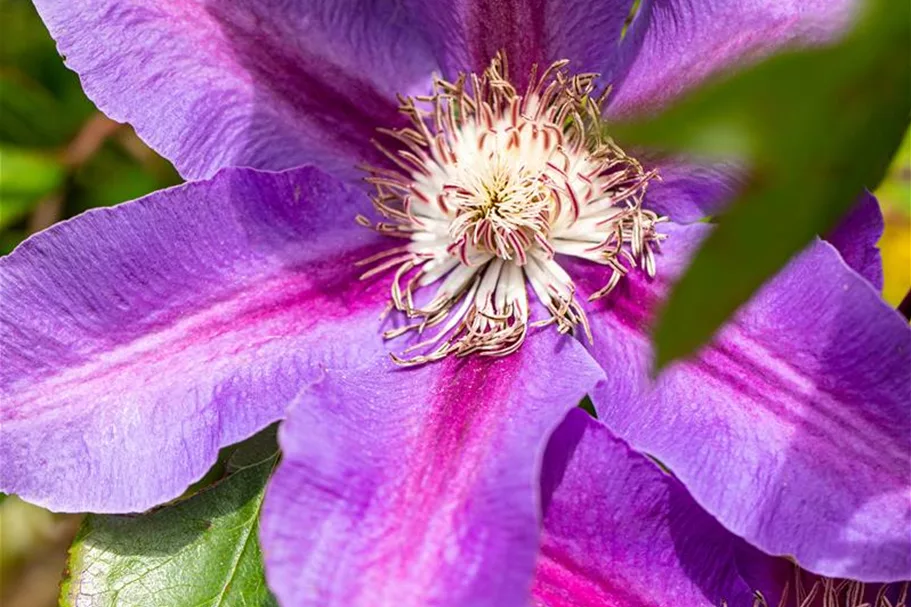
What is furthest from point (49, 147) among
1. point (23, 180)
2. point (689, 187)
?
point (689, 187)

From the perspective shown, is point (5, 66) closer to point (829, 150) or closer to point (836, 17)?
point (836, 17)

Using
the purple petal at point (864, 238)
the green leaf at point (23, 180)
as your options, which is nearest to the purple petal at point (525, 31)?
the purple petal at point (864, 238)

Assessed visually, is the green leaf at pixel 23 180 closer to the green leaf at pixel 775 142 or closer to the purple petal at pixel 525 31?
the purple petal at pixel 525 31

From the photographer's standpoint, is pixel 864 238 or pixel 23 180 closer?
pixel 864 238

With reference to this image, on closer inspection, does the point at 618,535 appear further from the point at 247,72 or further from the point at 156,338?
the point at 247,72

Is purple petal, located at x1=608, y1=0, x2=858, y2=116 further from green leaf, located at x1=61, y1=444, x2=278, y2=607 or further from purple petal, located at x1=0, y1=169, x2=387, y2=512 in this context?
green leaf, located at x1=61, y1=444, x2=278, y2=607

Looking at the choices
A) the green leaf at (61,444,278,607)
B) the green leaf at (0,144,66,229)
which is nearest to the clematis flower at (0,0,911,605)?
the green leaf at (61,444,278,607)
